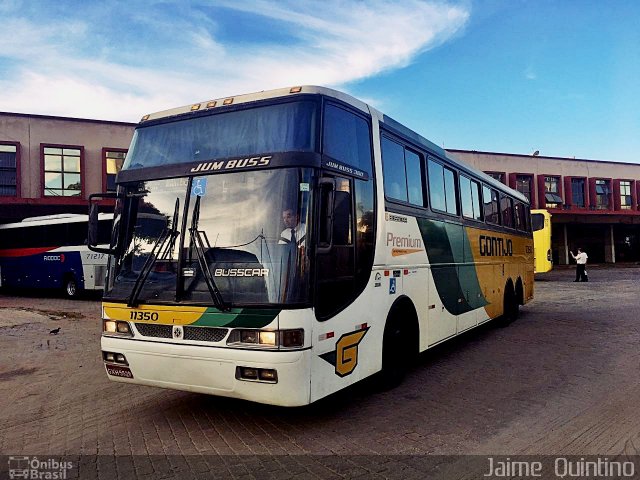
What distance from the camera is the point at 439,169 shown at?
315 inches

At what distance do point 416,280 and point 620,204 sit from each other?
151 ft

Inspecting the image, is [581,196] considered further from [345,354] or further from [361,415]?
[345,354]

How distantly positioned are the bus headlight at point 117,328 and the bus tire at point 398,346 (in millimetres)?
2743

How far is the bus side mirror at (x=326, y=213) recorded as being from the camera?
4.73m

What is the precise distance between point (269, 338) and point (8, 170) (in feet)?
88.7

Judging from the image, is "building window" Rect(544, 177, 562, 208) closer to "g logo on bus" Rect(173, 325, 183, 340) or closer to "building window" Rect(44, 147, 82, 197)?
"building window" Rect(44, 147, 82, 197)

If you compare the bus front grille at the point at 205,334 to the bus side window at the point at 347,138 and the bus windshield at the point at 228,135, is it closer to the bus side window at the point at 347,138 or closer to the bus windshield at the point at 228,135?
the bus windshield at the point at 228,135

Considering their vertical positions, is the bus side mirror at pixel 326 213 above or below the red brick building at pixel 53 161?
below

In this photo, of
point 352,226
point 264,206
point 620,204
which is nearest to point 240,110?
point 264,206

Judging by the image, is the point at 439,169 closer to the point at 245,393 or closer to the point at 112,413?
the point at 245,393

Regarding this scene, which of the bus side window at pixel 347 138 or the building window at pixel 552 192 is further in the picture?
the building window at pixel 552 192

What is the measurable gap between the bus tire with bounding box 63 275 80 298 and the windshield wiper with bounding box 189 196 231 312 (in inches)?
639

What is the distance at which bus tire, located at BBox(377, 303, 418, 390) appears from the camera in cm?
610

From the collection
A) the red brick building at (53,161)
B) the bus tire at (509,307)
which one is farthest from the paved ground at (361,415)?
the red brick building at (53,161)
